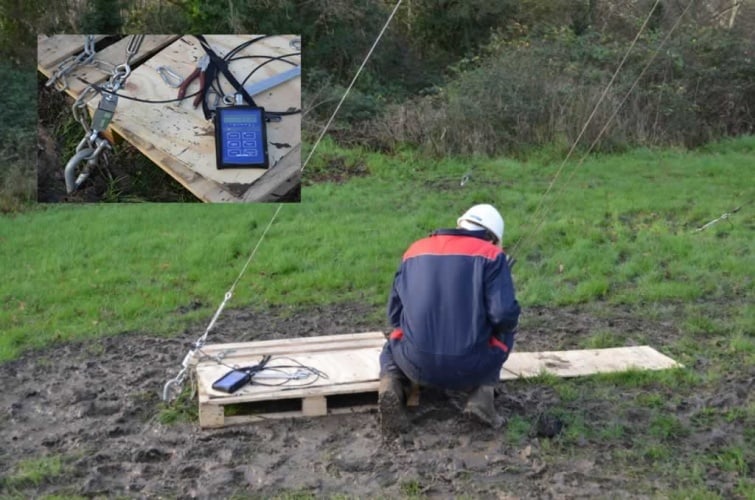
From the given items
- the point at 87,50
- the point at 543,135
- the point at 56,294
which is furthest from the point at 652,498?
the point at 543,135

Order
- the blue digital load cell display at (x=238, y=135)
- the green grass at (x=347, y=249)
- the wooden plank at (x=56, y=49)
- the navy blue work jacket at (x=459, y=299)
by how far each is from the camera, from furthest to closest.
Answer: the wooden plank at (x=56, y=49) < the blue digital load cell display at (x=238, y=135) < the green grass at (x=347, y=249) < the navy blue work jacket at (x=459, y=299)

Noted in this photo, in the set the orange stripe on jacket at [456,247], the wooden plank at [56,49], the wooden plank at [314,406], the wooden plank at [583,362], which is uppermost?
the wooden plank at [56,49]

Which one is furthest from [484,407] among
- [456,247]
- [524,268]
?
[524,268]

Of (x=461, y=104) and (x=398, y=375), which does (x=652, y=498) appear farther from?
(x=461, y=104)

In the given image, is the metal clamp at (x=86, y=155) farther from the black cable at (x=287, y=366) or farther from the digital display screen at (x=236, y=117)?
the black cable at (x=287, y=366)

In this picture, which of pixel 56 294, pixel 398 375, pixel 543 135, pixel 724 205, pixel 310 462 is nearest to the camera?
pixel 310 462

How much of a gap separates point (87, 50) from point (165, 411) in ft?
15.6

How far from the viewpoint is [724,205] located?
36.8 feet

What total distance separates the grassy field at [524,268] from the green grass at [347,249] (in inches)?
1.0

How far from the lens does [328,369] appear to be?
576 centimetres

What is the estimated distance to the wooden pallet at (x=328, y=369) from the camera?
541cm

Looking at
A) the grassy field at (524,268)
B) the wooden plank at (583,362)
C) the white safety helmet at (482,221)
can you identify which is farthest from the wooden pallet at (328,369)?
the white safety helmet at (482,221)

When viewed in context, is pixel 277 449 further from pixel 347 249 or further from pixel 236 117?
pixel 347 249

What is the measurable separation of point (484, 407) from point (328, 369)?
3.59 feet
